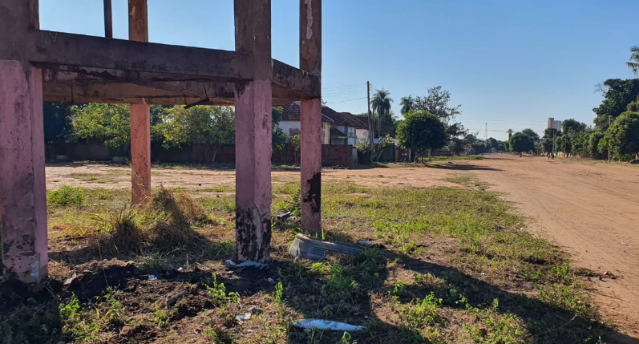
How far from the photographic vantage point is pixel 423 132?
3694 cm

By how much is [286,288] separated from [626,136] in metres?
43.9

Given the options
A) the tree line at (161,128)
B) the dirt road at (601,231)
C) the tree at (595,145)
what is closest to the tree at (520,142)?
the tree at (595,145)

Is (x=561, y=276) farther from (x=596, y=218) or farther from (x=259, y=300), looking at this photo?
(x=596, y=218)

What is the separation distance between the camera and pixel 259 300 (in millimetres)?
4320

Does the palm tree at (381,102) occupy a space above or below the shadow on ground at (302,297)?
above

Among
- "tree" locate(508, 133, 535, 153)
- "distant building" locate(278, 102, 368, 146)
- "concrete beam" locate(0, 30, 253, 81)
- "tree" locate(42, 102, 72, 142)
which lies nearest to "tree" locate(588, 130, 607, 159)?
"distant building" locate(278, 102, 368, 146)

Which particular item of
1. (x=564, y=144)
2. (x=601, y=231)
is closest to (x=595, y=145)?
(x=564, y=144)

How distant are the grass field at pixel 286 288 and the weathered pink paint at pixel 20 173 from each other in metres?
0.31

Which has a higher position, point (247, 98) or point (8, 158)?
point (247, 98)

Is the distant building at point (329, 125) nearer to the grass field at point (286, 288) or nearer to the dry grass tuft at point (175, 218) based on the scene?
the dry grass tuft at point (175, 218)

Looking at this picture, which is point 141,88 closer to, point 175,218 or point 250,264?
point 175,218

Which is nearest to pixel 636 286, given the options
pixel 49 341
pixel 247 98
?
pixel 247 98

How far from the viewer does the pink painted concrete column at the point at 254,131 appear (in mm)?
5203

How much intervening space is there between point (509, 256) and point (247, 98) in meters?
4.30
